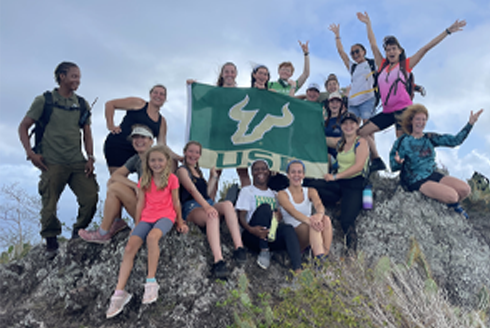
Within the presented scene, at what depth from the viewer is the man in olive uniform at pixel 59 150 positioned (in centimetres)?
606

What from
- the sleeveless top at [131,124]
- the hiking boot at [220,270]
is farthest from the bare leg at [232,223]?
the sleeveless top at [131,124]

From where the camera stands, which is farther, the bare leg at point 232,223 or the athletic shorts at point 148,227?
the bare leg at point 232,223

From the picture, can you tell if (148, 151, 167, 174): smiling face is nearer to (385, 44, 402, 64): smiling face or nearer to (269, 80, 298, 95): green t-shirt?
(269, 80, 298, 95): green t-shirt

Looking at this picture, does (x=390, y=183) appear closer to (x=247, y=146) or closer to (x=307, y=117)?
(x=307, y=117)

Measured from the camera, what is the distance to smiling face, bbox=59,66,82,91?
6238mm

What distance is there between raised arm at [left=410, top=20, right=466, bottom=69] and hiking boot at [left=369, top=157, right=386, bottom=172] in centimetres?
205

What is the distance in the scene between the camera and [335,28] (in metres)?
8.73

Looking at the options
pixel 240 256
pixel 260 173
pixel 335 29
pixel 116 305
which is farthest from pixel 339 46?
pixel 116 305

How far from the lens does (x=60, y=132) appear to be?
615 centimetres

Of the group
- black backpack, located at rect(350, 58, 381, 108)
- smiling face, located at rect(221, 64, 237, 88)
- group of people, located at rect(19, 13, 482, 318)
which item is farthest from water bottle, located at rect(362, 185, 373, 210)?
smiling face, located at rect(221, 64, 237, 88)

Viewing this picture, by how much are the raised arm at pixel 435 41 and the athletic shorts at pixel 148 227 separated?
591cm

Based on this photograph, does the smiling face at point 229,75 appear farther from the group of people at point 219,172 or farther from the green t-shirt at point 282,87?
the green t-shirt at point 282,87

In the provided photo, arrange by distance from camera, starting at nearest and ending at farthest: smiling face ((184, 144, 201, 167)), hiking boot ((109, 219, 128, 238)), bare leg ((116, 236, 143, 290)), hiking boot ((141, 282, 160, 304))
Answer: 1. hiking boot ((141, 282, 160, 304))
2. bare leg ((116, 236, 143, 290))
3. hiking boot ((109, 219, 128, 238))
4. smiling face ((184, 144, 201, 167))

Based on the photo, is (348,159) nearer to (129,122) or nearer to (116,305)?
(129,122)
